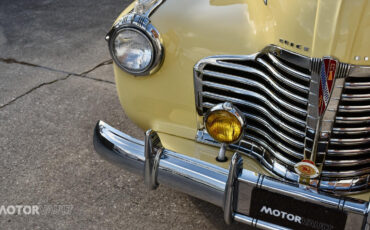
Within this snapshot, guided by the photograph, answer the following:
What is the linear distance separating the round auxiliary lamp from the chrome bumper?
14 centimetres

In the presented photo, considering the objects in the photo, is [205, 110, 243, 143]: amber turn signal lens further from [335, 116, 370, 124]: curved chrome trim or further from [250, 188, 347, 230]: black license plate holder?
[335, 116, 370, 124]: curved chrome trim

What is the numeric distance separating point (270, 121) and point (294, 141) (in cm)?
15

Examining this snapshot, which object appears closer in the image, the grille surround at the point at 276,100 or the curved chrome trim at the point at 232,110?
the grille surround at the point at 276,100

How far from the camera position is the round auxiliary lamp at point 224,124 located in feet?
6.12

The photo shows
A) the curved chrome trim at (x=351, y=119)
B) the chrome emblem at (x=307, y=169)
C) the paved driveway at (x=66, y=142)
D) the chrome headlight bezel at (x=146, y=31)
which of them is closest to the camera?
the curved chrome trim at (x=351, y=119)

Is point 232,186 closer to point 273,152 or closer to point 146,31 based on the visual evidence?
point 273,152

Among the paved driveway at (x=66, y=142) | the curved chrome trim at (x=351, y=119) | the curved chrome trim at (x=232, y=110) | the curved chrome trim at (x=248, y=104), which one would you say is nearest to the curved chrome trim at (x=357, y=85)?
the curved chrome trim at (x=351, y=119)

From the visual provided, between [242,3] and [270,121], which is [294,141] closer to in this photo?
[270,121]

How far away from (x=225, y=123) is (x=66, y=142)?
1.55 meters

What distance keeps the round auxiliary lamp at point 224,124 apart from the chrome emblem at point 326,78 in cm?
37

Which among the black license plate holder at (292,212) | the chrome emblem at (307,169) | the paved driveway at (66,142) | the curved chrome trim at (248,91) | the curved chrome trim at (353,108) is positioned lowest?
the paved driveway at (66,142)

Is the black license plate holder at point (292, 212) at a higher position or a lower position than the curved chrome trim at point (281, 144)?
lower

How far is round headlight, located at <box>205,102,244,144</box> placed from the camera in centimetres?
187

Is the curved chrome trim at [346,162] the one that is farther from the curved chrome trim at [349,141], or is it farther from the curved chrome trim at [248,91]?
the curved chrome trim at [248,91]
